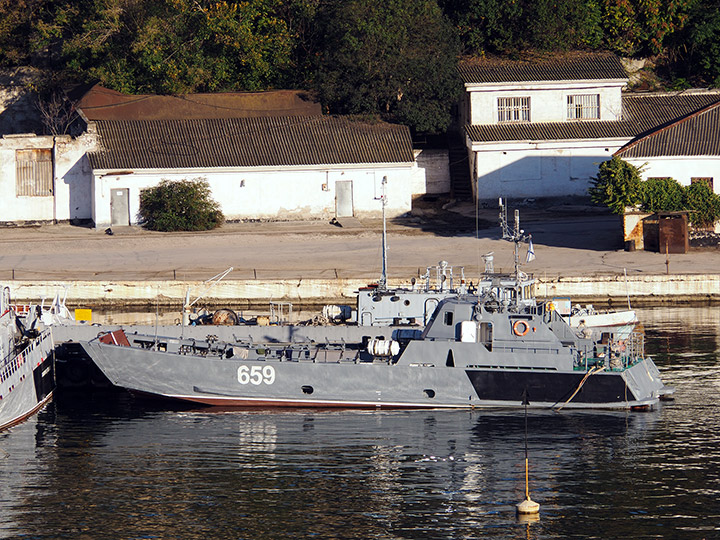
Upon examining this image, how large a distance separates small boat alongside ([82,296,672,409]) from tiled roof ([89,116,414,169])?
2833 centimetres

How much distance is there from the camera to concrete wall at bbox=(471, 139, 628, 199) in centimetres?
7094

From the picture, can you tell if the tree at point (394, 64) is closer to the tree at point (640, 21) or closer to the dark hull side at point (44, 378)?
the tree at point (640, 21)

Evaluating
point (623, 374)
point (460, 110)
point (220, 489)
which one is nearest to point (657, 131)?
point (460, 110)

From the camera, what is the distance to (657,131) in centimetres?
6444

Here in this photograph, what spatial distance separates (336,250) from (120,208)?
43.9ft

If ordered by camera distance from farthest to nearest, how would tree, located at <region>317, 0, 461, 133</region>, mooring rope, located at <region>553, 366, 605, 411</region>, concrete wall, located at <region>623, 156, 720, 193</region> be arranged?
tree, located at <region>317, 0, 461, 133</region> < concrete wall, located at <region>623, 156, 720, 193</region> < mooring rope, located at <region>553, 366, 605, 411</region>

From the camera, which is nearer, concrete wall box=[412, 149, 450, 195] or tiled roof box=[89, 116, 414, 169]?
tiled roof box=[89, 116, 414, 169]

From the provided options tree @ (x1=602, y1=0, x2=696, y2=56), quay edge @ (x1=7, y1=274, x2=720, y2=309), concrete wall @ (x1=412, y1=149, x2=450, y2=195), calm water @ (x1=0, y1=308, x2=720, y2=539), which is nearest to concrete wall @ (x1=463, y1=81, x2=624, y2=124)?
concrete wall @ (x1=412, y1=149, x2=450, y2=195)

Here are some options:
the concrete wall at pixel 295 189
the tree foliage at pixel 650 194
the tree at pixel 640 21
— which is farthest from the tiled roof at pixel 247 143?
the tree at pixel 640 21

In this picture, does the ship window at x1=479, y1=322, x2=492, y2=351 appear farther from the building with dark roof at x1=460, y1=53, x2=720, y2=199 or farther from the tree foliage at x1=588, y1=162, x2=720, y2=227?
the building with dark roof at x1=460, y1=53, x2=720, y2=199

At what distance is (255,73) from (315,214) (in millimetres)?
12090

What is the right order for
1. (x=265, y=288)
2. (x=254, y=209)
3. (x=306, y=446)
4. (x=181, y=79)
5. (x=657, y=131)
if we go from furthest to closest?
1. (x=181, y=79)
2. (x=254, y=209)
3. (x=657, y=131)
4. (x=265, y=288)
5. (x=306, y=446)

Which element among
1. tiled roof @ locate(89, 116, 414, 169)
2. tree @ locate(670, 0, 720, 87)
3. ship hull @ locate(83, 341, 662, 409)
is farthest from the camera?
tree @ locate(670, 0, 720, 87)

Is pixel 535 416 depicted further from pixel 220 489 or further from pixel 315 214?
pixel 315 214
